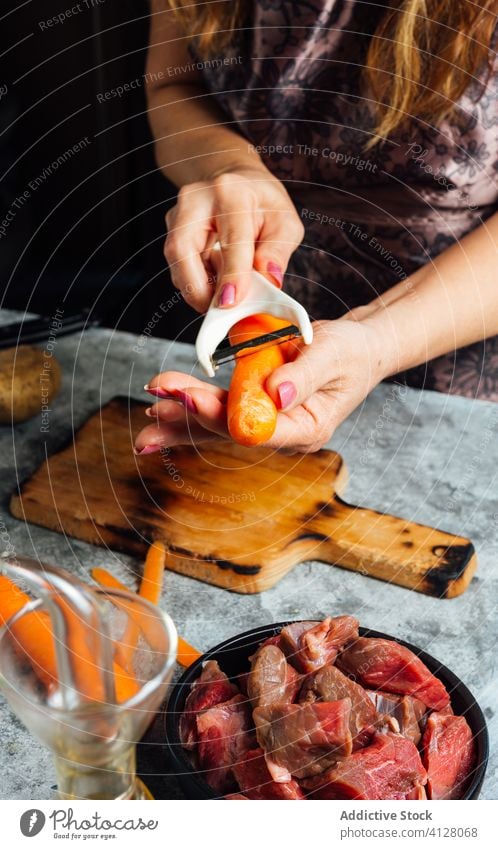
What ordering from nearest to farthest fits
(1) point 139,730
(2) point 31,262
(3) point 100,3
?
1. (1) point 139,730
2. (3) point 100,3
3. (2) point 31,262

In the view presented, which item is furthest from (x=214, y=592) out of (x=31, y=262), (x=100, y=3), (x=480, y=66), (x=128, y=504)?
(x=31, y=262)

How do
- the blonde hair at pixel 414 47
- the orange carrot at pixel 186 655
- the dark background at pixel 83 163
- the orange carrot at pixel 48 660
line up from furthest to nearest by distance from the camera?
the dark background at pixel 83 163 → the blonde hair at pixel 414 47 → the orange carrot at pixel 186 655 → the orange carrot at pixel 48 660

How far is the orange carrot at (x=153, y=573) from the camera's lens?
1.41 feet

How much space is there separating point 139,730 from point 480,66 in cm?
45

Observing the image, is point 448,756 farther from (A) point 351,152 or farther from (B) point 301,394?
(A) point 351,152

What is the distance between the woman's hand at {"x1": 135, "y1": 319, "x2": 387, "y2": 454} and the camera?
16.5 inches

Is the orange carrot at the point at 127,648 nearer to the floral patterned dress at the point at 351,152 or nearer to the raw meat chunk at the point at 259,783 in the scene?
the raw meat chunk at the point at 259,783

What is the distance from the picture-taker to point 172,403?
0.45m

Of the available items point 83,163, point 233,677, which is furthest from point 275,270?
point 83,163

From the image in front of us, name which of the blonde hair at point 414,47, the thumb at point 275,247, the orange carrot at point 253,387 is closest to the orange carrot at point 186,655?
the orange carrot at point 253,387

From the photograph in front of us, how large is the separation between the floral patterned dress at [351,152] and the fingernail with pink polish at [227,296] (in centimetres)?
19

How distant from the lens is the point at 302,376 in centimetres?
41

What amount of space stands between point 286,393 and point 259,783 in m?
0.18
